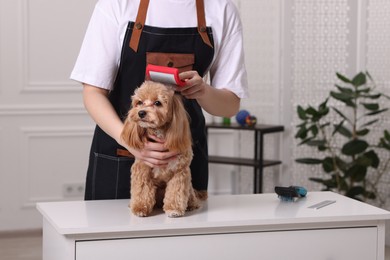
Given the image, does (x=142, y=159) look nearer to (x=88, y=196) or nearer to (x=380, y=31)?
(x=88, y=196)

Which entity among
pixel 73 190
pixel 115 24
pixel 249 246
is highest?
pixel 115 24

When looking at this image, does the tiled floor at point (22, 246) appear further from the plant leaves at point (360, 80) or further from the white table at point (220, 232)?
the white table at point (220, 232)

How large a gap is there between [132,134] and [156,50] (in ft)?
1.17

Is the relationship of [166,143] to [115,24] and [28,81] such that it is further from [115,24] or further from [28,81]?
[28,81]

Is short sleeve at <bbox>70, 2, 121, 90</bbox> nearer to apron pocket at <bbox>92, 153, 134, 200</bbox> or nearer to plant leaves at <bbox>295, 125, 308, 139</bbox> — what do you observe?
apron pocket at <bbox>92, 153, 134, 200</bbox>

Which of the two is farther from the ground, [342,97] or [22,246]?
[342,97]

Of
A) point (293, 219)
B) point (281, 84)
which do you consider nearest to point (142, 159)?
point (293, 219)

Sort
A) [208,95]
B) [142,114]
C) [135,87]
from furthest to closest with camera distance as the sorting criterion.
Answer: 1. [135,87]
2. [208,95]
3. [142,114]

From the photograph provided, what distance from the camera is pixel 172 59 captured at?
2189 millimetres

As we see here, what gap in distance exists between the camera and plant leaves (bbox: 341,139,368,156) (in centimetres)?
464

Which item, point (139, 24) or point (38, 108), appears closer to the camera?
point (139, 24)

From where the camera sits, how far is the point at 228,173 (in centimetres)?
546

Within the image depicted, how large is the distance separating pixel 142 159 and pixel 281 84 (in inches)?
128

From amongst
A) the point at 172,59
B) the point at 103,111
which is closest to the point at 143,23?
the point at 172,59
